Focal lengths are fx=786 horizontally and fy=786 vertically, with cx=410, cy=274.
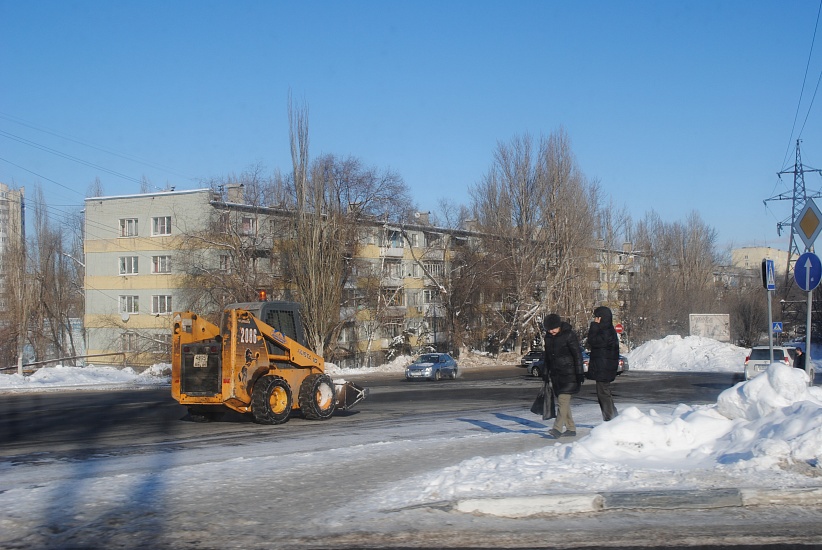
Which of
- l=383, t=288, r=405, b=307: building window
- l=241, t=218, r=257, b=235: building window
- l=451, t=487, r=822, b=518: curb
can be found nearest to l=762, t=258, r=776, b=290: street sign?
l=451, t=487, r=822, b=518: curb

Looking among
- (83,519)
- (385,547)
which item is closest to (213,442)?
(83,519)

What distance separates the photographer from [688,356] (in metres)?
48.0

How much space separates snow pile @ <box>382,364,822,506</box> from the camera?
7.95m

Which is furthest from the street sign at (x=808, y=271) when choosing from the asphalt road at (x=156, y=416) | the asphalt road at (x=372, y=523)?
the asphalt road at (x=156, y=416)

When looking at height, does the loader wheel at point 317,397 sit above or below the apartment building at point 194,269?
below

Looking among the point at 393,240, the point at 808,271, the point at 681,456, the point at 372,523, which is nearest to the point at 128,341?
the point at 393,240

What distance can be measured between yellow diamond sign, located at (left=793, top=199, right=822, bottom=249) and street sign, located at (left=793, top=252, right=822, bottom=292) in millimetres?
199

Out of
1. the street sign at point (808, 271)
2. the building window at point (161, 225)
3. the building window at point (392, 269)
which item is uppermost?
the building window at point (161, 225)

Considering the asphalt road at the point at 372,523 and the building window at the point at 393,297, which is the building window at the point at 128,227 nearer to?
the building window at the point at 393,297

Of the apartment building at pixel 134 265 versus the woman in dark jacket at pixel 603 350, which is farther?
the apartment building at pixel 134 265

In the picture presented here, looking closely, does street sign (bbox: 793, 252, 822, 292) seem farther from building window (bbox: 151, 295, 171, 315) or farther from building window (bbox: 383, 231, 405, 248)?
building window (bbox: 151, 295, 171, 315)

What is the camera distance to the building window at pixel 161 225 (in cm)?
6047

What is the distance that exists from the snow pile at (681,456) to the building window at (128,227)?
57.2m

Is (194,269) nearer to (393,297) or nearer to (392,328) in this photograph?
(393,297)
